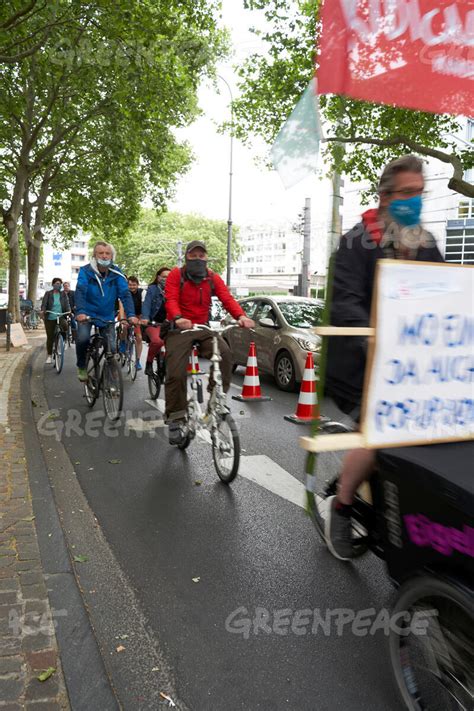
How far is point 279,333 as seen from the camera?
10.2 metres

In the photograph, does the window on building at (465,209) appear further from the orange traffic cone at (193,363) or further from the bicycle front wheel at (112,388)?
the bicycle front wheel at (112,388)

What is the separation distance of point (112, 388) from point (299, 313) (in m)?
4.35

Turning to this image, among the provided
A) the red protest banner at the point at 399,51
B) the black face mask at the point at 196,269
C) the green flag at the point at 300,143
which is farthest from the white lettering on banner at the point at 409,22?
the black face mask at the point at 196,269

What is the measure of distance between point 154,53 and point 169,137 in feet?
28.2

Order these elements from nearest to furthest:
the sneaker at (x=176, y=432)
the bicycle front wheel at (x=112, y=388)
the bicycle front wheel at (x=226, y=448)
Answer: the bicycle front wheel at (x=226, y=448) → the sneaker at (x=176, y=432) → the bicycle front wheel at (x=112, y=388)

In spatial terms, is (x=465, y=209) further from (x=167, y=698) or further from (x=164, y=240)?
(x=164, y=240)

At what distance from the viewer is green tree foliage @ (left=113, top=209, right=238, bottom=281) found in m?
58.5

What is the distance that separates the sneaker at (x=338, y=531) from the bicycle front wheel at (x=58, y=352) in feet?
29.8

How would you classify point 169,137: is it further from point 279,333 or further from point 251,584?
point 251,584

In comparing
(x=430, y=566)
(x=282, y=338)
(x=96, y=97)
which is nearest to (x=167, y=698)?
(x=430, y=566)

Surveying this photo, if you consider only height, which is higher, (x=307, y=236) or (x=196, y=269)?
(x=307, y=236)

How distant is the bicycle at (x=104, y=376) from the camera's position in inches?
280

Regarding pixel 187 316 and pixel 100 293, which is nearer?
pixel 187 316

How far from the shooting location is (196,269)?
5.51 m
